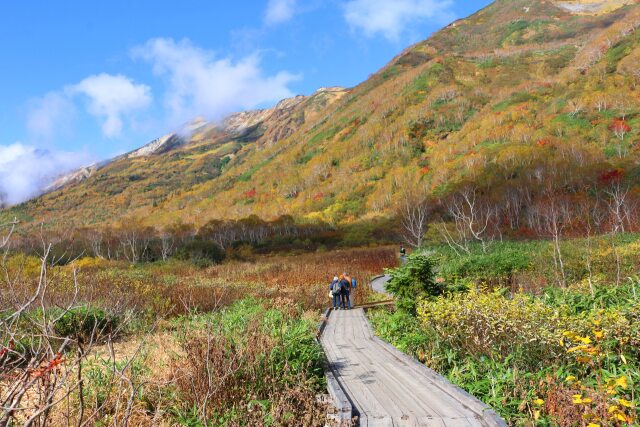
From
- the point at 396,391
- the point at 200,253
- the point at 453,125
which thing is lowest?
the point at 396,391

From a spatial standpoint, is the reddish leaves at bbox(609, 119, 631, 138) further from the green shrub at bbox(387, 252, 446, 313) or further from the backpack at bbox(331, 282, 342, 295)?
the green shrub at bbox(387, 252, 446, 313)

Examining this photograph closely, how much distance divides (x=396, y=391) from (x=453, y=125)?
86419mm

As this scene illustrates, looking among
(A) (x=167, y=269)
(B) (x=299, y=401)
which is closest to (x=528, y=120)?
(A) (x=167, y=269)

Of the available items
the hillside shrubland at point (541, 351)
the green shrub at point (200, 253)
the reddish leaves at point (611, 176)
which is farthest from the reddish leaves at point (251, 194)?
the hillside shrubland at point (541, 351)

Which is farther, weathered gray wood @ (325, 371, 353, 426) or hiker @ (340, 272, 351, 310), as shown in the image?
hiker @ (340, 272, 351, 310)

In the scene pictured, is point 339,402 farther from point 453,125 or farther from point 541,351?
point 453,125

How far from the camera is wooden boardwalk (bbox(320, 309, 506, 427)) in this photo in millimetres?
4777

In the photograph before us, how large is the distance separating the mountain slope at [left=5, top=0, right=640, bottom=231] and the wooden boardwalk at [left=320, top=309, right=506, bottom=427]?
3761 cm

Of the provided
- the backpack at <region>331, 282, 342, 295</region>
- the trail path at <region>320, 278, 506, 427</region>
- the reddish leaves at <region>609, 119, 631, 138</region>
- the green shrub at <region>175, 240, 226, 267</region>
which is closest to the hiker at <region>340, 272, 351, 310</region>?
the backpack at <region>331, 282, 342, 295</region>

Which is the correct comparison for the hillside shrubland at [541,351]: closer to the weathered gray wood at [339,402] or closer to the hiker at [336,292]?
the weathered gray wood at [339,402]

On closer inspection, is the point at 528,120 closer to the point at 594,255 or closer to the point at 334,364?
the point at 594,255

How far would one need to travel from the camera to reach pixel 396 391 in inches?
226

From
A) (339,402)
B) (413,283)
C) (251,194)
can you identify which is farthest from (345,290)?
(251,194)

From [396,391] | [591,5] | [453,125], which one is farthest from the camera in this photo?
[591,5]
